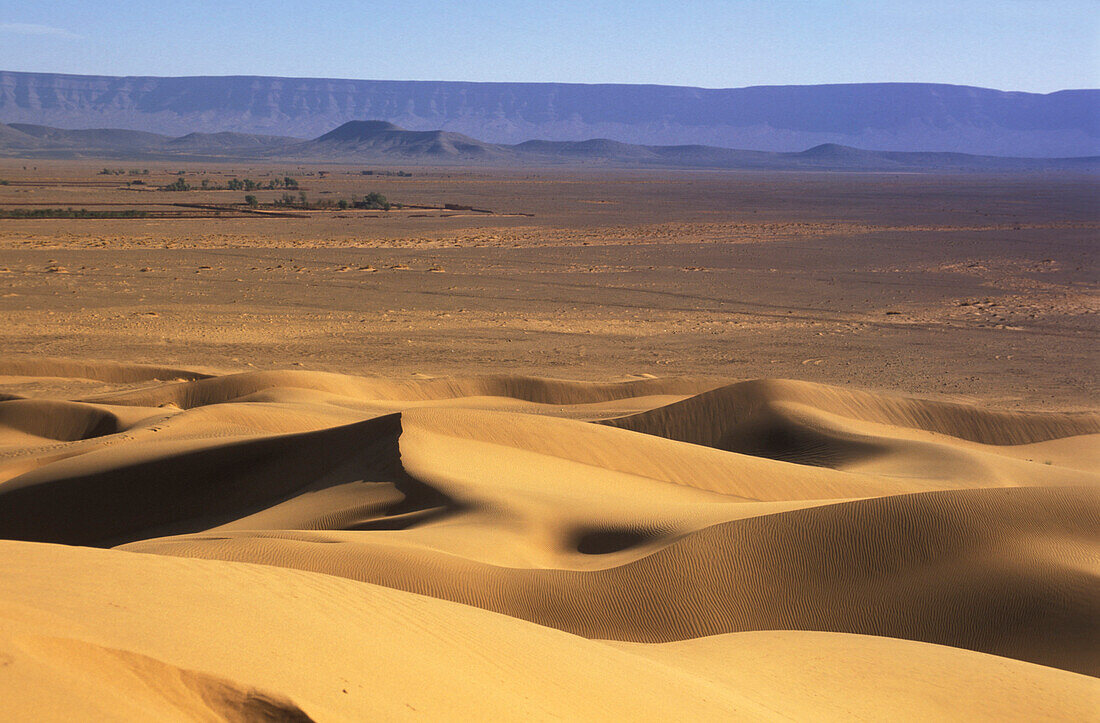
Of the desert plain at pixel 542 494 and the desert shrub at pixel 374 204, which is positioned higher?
the desert shrub at pixel 374 204

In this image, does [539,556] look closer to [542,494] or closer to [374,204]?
[542,494]

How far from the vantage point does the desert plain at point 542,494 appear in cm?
448

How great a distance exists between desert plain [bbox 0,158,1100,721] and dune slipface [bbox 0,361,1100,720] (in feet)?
0.08

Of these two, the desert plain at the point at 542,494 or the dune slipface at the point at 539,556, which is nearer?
the dune slipface at the point at 539,556

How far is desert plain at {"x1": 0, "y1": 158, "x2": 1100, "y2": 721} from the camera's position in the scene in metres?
4.48

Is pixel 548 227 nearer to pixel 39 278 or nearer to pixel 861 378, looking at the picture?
pixel 39 278

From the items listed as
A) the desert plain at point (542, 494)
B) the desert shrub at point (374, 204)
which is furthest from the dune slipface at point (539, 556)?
the desert shrub at point (374, 204)

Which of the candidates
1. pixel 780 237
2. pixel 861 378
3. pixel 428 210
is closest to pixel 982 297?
pixel 861 378

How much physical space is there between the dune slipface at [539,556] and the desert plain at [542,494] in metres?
0.03

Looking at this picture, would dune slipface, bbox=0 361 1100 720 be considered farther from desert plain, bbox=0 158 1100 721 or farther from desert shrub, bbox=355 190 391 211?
desert shrub, bbox=355 190 391 211

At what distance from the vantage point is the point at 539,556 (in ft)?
27.1

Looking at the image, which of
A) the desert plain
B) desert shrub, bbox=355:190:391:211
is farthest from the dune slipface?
desert shrub, bbox=355:190:391:211

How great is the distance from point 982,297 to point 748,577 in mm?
22916

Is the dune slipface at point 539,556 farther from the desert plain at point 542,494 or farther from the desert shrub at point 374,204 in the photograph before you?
the desert shrub at point 374,204
